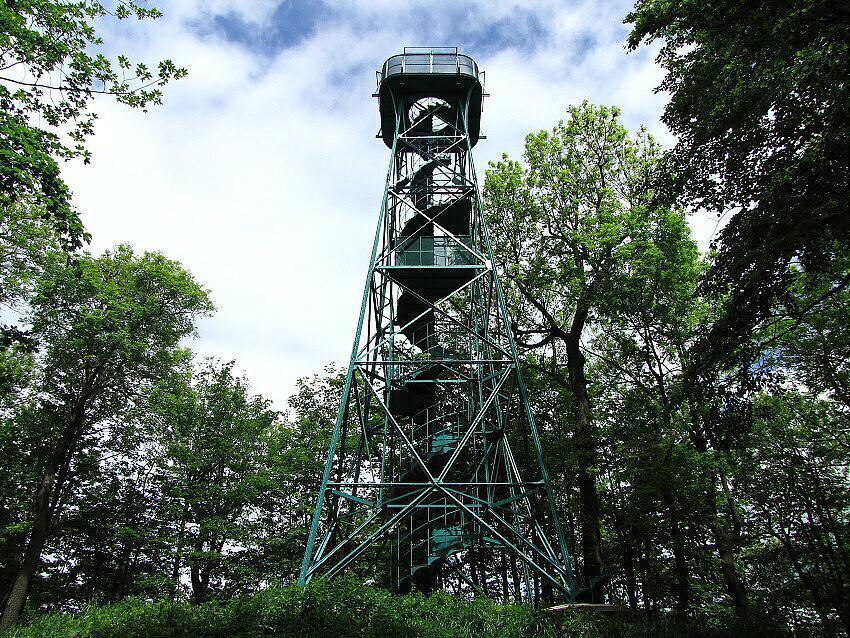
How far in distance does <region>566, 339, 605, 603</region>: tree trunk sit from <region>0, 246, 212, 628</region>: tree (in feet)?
48.1

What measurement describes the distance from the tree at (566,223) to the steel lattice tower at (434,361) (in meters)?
1.16

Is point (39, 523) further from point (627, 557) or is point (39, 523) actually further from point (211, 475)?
point (627, 557)

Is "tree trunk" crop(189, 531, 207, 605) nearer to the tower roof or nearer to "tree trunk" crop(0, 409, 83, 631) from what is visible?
"tree trunk" crop(0, 409, 83, 631)

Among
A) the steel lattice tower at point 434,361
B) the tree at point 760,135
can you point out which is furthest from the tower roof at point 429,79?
the tree at point 760,135

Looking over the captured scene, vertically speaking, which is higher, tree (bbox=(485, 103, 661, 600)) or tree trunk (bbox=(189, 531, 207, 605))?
tree (bbox=(485, 103, 661, 600))

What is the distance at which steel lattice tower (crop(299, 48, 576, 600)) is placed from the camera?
12234 mm

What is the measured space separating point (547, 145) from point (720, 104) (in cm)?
942

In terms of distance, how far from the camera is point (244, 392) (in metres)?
23.2

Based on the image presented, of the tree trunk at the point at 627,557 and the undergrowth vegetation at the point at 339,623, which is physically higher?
the tree trunk at the point at 627,557

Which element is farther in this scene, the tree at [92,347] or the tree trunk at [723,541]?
the tree at [92,347]

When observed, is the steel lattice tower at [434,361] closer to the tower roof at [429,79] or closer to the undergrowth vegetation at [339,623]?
the tower roof at [429,79]

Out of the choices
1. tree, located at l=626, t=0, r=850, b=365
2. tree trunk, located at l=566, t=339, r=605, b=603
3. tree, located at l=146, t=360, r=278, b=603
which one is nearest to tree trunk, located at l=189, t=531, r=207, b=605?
tree, located at l=146, t=360, r=278, b=603

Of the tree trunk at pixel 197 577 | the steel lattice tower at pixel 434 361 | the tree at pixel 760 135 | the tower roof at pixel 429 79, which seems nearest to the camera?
the tree at pixel 760 135

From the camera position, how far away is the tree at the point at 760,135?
20.1ft
